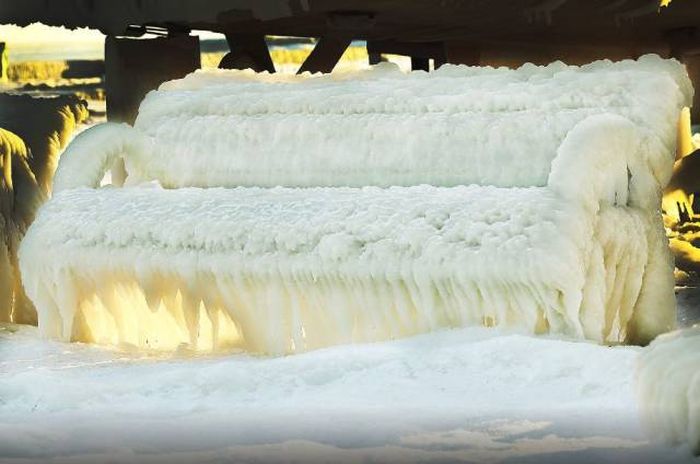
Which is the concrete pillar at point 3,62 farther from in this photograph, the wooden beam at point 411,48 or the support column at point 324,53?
the wooden beam at point 411,48

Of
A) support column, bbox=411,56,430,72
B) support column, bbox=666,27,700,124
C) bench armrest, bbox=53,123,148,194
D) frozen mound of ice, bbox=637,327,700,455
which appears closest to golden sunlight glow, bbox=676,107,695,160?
support column, bbox=666,27,700,124

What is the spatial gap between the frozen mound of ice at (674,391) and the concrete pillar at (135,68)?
2.16 m

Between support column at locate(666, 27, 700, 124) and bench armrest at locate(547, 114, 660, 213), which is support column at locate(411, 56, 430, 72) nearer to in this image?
support column at locate(666, 27, 700, 124)

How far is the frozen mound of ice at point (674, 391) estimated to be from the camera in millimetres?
1144

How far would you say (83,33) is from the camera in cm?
324

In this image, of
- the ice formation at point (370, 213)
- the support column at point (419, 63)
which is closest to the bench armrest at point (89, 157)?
the ice formation at point (370, 213)

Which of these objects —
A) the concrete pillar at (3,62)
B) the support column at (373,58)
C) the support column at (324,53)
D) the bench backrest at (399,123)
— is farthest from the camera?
the support column at (373,58)

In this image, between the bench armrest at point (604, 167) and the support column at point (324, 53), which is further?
the support column at point (324, 53)

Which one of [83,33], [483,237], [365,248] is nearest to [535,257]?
[483,237]

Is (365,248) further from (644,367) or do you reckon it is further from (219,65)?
(219,65)

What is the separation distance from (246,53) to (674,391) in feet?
8.66

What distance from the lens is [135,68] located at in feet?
10.6

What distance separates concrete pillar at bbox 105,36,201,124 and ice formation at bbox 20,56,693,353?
77 cm

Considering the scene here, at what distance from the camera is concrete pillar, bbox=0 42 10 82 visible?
301 cm
